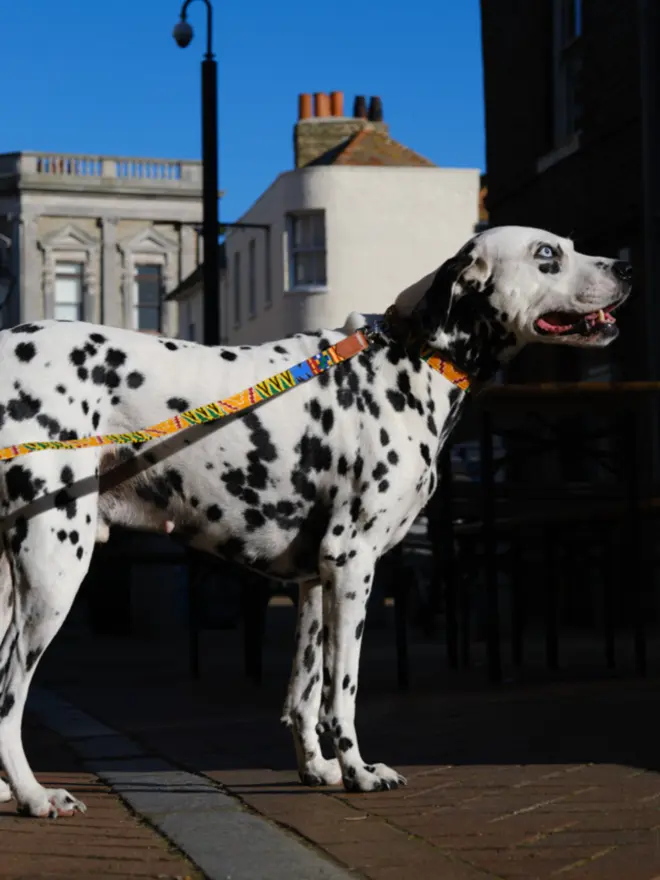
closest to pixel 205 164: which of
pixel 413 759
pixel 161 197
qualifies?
pixel 413 759

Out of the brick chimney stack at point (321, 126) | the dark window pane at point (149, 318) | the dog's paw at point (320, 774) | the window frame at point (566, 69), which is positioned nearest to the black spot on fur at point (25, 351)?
the dog's paw at point (320, 774)

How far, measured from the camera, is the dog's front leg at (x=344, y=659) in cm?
541

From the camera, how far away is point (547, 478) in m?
18.6

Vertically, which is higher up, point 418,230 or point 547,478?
point 418,230

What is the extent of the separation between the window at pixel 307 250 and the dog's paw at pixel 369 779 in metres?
37.7

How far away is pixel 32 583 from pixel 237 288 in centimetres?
4432

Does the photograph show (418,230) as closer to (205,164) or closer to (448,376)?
(205,164)

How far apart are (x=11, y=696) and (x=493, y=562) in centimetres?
459

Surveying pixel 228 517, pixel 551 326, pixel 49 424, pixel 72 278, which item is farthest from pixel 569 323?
pixel 72 278

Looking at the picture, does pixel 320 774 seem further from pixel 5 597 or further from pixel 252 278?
pixel 252 278

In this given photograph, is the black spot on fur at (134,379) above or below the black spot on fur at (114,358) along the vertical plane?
below

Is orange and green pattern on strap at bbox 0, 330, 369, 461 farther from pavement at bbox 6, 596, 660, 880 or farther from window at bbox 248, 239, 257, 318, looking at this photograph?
window at bbox 248, 239, 257, 318

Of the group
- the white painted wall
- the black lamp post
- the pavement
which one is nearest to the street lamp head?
the black lamp post

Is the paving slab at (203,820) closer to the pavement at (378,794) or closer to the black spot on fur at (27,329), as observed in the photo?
the pavement at (378,794)
